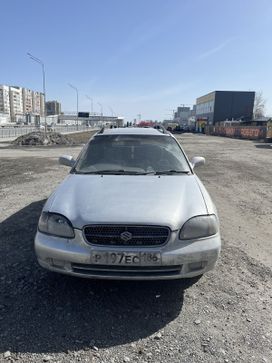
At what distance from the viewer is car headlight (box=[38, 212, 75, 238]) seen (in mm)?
3057

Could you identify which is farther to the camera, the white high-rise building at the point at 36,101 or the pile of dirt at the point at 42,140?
the white high-rise building at the point at 36,101

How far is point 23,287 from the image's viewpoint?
3.43m

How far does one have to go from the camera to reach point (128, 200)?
3289 millimetres

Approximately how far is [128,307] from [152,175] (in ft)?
5.47

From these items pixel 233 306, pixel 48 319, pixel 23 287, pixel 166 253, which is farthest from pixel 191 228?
pixel 23 287

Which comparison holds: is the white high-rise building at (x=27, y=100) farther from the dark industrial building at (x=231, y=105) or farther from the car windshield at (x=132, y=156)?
the car windshield at (x=132, y=156)

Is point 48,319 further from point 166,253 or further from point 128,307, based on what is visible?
point 166,253

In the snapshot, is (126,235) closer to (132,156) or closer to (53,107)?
(132,156)

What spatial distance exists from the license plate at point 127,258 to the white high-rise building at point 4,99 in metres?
138

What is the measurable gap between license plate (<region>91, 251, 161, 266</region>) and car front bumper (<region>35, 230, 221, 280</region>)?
28mm

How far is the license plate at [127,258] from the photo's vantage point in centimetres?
292

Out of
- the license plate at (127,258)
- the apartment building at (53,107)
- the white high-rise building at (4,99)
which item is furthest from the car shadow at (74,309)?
the apartment building at (53,107)

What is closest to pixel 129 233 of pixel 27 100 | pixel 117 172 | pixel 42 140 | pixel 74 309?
pixel 74 309

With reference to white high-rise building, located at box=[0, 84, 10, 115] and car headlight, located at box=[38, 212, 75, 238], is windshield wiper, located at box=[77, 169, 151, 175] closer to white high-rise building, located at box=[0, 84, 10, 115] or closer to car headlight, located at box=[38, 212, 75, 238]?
car headlight, located at box=[38, 212, 75, 238]
